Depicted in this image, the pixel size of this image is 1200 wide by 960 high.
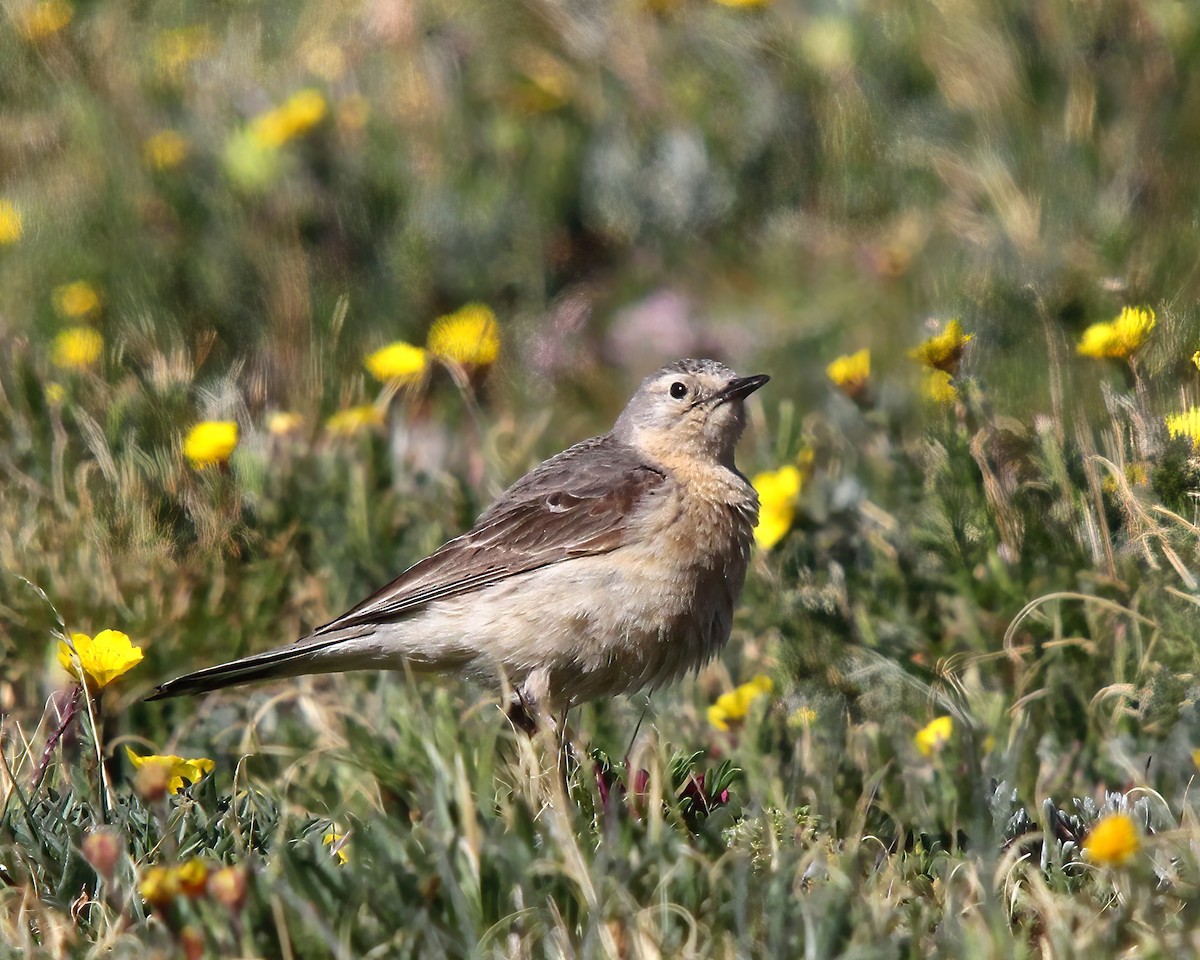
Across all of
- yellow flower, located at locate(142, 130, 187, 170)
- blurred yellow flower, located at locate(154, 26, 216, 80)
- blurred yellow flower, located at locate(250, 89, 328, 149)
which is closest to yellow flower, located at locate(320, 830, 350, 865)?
blurred yellow flower, located at locate(250, 89, 328, 149)

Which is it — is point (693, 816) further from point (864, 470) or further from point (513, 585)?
point (864, 470)

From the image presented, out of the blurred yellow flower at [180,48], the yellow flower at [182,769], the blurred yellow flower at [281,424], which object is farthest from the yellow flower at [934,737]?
the blurred yellow flower at [180,48]

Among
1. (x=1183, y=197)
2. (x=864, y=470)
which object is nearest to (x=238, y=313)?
(x=864, y=470)

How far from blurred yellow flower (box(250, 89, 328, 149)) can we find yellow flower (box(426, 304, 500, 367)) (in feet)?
4.43

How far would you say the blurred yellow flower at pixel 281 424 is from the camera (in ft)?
22.6

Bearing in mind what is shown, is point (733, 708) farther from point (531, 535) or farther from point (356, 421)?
point (356, 421)

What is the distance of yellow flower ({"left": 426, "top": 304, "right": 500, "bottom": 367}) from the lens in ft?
22.3

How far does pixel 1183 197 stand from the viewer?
730 centimetres

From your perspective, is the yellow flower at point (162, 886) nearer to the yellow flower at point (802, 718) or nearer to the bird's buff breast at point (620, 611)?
the bird's buff breast at point (620, 611)

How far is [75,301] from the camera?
810 cm

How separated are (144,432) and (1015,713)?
3.64 meters

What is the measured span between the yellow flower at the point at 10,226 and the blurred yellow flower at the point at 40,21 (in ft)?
5.11

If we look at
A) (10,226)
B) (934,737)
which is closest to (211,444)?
(934,737)

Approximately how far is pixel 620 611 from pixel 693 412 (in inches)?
36.7
